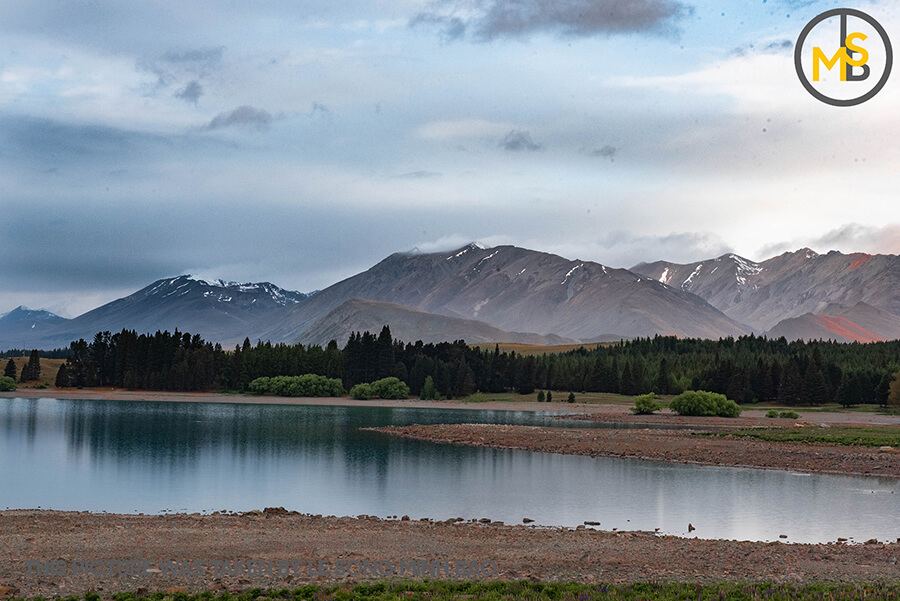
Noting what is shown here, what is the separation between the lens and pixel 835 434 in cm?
7081

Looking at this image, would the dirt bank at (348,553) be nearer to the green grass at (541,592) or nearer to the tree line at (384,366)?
the green grass at (541,592)

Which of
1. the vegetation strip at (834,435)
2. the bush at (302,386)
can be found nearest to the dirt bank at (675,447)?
the vegetation strip at (834,435)

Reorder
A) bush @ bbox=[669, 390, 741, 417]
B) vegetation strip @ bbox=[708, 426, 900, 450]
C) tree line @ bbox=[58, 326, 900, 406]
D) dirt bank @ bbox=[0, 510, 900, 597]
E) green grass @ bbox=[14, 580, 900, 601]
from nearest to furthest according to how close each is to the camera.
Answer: green grass @ bbox=[14, 580, 900, 601]
dirt bank @ bbox=[0, 510, 900, 597]
vegetation strip @ bbox=[708, 426, 900, 450]
bush @ bbox=[669, 390, 741, 417]
tree line @ bbox=[58, 326, 900, 406]

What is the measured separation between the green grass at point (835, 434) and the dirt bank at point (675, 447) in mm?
2409

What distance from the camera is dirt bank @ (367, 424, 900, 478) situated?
51438mm

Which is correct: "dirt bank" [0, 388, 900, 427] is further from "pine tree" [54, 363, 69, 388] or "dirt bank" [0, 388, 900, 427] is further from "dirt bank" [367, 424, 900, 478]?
"dirt bank" [367, 424, 900, 478]

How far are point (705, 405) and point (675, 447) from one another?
43468 mm

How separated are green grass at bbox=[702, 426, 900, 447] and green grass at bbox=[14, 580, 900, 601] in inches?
1865

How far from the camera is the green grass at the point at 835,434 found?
63.0 m

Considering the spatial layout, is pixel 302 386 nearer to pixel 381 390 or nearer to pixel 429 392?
pixel 381 390

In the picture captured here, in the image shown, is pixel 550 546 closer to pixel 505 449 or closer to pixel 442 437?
pixel 505 449

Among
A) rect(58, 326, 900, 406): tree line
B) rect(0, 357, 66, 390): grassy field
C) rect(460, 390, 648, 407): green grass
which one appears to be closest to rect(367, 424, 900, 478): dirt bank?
rect(460, 390, 648, 407): green grass

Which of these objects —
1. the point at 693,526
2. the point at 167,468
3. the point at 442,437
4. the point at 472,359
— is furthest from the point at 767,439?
the point at 472,359

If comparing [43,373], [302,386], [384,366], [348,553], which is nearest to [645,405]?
[384,366]
